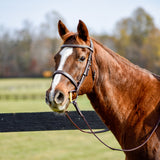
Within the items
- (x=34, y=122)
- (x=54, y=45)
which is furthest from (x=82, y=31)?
(x=54, y=45)

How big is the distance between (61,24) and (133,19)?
75.8 meters

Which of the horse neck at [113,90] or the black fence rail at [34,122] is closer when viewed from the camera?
the horse neck at [113,90]

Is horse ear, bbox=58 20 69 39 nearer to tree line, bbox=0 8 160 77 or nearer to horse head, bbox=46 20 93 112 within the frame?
horse head, bbox=46 20 93 112

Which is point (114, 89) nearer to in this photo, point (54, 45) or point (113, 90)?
point (113, 90)

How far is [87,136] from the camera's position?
1153cm

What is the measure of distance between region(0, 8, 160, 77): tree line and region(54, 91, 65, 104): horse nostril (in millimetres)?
62520

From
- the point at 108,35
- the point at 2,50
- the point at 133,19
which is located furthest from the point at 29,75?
the point at 133,19

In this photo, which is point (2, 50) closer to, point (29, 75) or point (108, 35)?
point (29, 75)

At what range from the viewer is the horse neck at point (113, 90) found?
11.4 feet

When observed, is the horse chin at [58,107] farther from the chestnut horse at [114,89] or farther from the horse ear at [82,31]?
the horse ear at [82,31]

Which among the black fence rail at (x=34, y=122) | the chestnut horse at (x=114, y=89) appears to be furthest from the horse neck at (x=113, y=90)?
the black fence rail at (x=34, y=122)

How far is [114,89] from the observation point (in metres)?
3.53

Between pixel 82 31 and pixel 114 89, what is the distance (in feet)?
2.86

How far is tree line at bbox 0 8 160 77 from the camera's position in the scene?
68562mm
